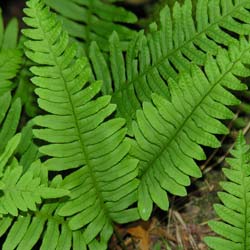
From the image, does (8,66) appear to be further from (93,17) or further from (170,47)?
(170,47)

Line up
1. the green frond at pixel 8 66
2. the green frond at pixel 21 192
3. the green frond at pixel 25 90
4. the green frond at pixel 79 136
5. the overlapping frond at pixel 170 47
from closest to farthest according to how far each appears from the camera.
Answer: the green frond at pixel 21 192
the green frond at pixel 79 136
the overlapping frond at pixel 170 47
the green frond at pixel 8 66
the green frond at pixel 25 90

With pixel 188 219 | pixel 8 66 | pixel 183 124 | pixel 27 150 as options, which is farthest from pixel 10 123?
pixel 188 219

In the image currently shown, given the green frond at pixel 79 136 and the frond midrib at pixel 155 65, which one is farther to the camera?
the frond midrib at pixel 155 65

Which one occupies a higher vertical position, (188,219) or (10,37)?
(10,37)

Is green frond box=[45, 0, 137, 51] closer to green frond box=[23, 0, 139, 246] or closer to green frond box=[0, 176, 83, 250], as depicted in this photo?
green frond box=[23, 0, 139, 246]

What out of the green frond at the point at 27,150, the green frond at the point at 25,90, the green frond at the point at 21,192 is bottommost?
the green frond at the point at 21,192

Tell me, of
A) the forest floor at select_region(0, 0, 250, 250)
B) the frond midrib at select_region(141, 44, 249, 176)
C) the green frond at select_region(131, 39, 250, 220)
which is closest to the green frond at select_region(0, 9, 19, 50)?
the forest floor at select_region(0, 0, 250, 250)

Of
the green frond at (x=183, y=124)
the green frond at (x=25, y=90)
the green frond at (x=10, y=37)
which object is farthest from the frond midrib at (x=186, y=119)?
the green frond at (x=10, y=37)

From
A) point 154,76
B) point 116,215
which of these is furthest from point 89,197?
point 154,76

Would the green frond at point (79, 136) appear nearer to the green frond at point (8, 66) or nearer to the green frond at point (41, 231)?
the green frond at point (41, 231)
